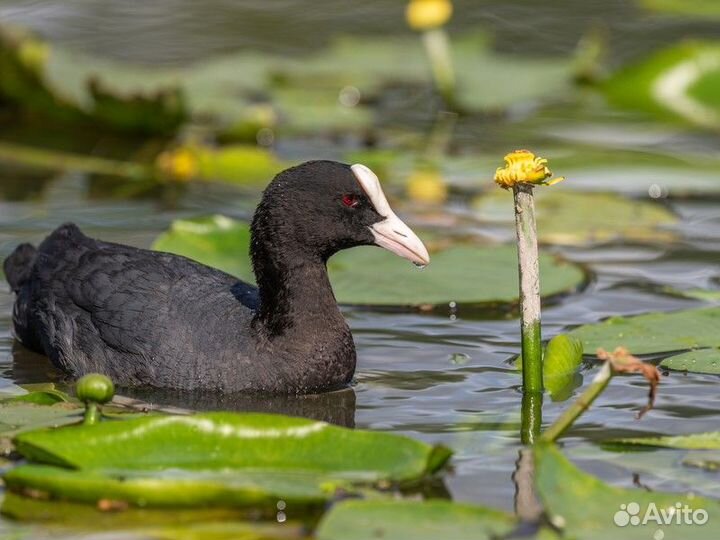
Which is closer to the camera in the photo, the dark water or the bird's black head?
the dark water

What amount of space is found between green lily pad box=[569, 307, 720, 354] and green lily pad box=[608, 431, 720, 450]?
0.97 meters

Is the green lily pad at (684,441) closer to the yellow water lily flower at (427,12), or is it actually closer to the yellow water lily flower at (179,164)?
the yellow water lily flower at (179,164)

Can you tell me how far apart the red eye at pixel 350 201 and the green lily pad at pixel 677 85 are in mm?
4557

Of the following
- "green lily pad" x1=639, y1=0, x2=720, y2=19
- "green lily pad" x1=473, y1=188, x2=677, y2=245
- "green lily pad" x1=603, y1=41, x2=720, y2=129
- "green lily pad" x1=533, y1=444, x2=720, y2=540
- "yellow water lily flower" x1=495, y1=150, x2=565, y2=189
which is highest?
"green lily pad" x1=639, y1=0, x2=720, y2=19

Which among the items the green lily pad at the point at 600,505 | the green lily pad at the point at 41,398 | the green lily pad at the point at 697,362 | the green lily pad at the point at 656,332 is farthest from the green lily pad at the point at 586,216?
the green lily pad at the point at 600,505

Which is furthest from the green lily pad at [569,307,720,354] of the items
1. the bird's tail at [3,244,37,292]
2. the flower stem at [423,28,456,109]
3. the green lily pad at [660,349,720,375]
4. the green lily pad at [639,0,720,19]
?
the green lily pad at [639,0,720,19]

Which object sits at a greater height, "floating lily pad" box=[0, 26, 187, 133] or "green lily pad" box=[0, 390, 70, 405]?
"floating lily pad" box=[0, 26, 187, 133]

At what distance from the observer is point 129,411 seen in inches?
183

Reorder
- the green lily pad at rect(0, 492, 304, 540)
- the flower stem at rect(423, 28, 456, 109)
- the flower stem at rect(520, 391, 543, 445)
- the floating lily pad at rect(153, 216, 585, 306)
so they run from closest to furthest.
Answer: the green lily pad at rect(0, 492, 304, 540), the flower stem at rect(520, 391, 543, 445), the floating lily pad at rect(153, 216, 585, 306), the flower stem at rect(423, 28, 456, 109)

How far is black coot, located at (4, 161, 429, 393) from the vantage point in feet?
17.1

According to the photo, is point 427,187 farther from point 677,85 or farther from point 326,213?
point 326,213

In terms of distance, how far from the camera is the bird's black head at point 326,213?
207 inches

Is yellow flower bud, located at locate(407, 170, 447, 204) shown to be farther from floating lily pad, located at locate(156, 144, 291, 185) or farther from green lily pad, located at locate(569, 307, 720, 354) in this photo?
green lily pad, located at locate(569, 307, 720, 354)

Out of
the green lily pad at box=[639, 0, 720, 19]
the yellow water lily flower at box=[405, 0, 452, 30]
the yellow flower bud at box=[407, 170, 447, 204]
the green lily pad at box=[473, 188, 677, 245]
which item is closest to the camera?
the green lily pad at box=[473, 188, 677, 245]
